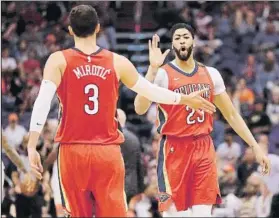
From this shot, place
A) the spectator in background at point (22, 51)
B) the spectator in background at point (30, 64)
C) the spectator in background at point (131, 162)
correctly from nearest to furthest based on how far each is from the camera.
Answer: the spectator in background at point (131, 162), the spectator in background at point (30, 64), the spectator in background at point (22, 51)

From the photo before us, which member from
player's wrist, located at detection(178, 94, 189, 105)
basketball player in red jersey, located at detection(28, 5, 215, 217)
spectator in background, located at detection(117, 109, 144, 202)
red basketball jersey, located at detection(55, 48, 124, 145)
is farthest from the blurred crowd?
red basketball jersey, located at detection(55, 48, 124, 145)

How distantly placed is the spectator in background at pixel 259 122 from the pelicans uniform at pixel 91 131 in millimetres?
10552

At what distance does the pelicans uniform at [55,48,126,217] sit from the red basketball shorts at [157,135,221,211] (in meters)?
1.82

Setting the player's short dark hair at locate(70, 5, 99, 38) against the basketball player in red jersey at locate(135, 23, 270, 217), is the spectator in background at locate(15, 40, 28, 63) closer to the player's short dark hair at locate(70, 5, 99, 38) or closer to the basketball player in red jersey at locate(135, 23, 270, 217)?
the basketball player in red jersey at locate(135, 23, 270, 217)

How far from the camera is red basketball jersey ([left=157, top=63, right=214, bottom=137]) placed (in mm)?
11219

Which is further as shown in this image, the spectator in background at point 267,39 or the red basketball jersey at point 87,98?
the spectator in background at point 267,39

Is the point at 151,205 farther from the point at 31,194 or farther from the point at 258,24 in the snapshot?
the point at 258,24

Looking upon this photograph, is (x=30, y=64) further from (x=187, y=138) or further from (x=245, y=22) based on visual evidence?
(x=187, y=138)

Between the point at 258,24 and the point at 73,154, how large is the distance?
15.1 meters

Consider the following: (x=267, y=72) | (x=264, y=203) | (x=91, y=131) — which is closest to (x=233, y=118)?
(x=91, y=131)

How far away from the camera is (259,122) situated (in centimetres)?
1994

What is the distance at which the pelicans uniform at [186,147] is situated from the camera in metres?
11.2

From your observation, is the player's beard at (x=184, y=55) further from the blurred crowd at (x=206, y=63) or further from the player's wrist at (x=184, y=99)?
the blurred crowd at (x=206, y=63)

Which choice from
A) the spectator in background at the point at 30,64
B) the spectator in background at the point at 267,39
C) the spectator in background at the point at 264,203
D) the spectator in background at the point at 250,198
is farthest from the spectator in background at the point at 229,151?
the spectator in background at the point at 30,64
